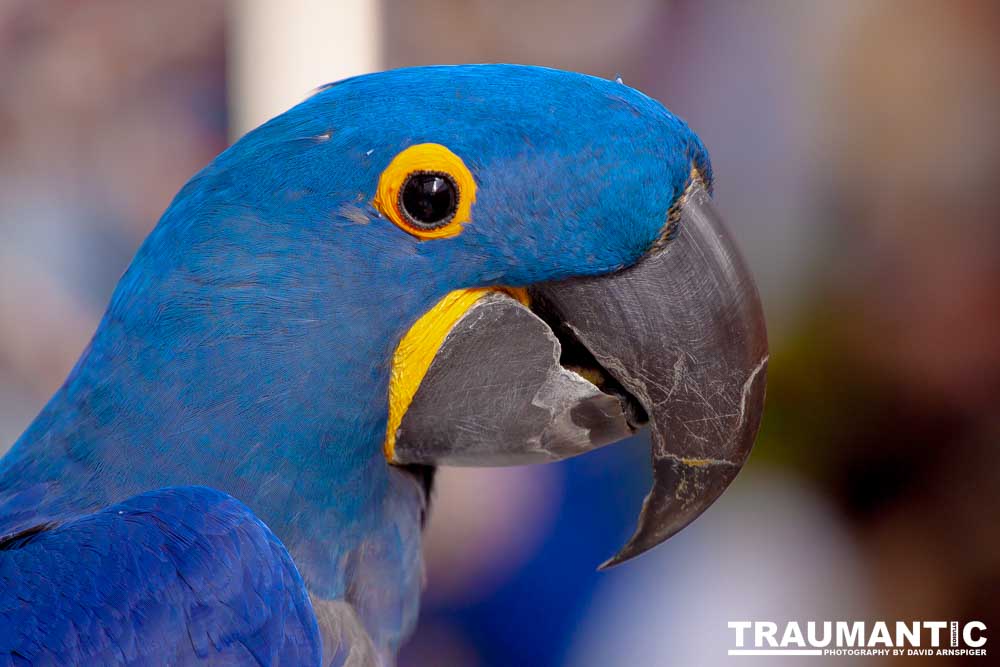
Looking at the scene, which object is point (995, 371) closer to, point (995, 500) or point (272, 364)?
point (995, 500)

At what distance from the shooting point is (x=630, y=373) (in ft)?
2.89

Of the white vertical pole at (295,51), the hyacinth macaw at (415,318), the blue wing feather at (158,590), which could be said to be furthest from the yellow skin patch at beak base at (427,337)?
the white vertical pole at (295,51)

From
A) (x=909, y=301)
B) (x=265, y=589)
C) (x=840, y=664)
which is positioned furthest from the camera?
(x=909, y=301)

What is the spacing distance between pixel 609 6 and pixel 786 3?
0.45 meters

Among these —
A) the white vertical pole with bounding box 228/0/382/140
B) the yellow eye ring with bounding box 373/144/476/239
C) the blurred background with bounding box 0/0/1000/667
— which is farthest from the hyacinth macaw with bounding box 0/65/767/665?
the white vertical pole with bounding box 228/0/382/140

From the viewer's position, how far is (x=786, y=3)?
2320 millimetres

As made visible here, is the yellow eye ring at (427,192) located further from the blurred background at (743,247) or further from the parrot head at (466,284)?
the blurred background at (743,247)

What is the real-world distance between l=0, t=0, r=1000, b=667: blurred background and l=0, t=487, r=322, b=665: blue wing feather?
1180 mm

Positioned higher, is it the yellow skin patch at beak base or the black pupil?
the black pupil

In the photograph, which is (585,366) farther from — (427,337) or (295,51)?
(295,51)

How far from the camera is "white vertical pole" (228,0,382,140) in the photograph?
2213 mm

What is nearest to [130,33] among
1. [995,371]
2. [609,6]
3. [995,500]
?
[609,6]

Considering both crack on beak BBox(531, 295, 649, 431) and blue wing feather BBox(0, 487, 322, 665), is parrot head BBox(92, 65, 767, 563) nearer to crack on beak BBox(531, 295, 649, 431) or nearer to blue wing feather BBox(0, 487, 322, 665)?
crack on beak BBox(531, 295, 649, 431)

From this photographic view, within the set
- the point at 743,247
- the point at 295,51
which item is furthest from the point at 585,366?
the point at 295,51
